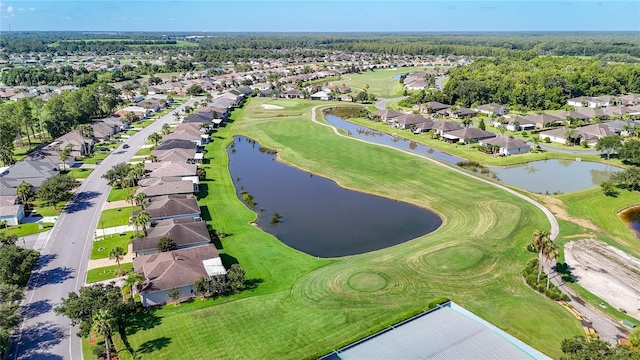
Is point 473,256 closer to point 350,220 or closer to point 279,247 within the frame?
point 350,220

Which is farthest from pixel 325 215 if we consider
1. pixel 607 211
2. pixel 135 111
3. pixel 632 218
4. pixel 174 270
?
pixel 135 111

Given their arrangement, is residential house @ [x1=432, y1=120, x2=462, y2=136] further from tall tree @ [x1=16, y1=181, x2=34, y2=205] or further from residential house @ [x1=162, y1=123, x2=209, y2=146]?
tall tree @ [x1=16, y1=181, x2=34, y2=205]

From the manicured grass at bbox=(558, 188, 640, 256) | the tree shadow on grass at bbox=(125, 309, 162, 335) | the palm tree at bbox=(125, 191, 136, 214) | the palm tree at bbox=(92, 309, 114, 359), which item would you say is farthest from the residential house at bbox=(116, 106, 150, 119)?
the manicured grass at bbox=(558, 188, 640, 256)

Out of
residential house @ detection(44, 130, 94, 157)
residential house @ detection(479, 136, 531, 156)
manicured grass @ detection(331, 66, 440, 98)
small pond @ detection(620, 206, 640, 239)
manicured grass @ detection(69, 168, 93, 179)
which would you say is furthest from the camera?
manicured grass @ detection(331, 66, 440, 98)

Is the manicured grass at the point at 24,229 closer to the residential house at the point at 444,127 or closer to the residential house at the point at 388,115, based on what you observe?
the residential house at the point at 444,127

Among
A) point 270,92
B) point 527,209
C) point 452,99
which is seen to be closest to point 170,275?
point 527,209

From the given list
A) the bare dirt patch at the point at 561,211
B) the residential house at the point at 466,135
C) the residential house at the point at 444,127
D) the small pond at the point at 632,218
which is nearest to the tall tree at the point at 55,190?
the bare dirt patch at the point at 561,211
